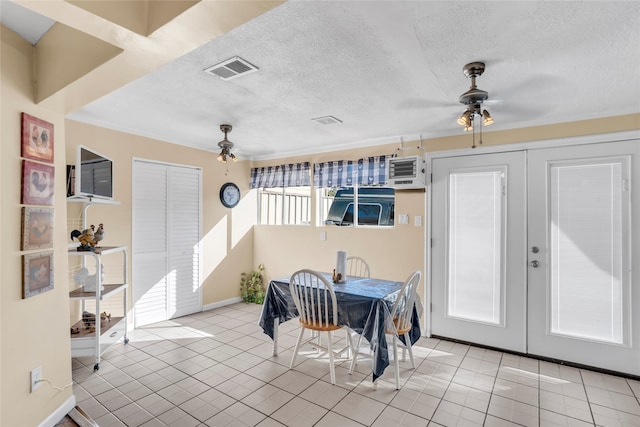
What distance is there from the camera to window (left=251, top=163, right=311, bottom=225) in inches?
192

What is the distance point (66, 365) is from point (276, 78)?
2.46 meters

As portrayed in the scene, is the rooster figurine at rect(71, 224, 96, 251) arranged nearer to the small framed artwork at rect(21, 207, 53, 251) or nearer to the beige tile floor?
the small framed artwork at rect(21, 207, 53, 251)

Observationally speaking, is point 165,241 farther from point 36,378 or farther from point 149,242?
point 36,378

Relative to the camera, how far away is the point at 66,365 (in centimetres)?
227

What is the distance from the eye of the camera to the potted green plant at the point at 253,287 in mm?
5195

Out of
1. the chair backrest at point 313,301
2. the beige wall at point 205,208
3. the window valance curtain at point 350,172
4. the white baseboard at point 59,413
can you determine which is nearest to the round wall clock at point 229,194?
the beige wall at point 205,208

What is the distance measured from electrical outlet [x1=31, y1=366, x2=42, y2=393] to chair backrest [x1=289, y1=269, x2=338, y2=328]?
172 cm

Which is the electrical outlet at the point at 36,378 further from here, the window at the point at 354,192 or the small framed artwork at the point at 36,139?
the window at the point at 354,192

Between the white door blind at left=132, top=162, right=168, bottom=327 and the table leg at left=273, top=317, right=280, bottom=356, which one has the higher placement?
the white door blind at left=132, top=162, right=168, bottom=327

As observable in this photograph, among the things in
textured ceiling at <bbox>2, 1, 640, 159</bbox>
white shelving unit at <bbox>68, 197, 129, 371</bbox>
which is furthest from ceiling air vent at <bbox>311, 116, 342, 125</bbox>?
white shelving unit at <bbox>68, 197, 129, 371</bbox>

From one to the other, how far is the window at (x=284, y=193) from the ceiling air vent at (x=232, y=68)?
2.53 m

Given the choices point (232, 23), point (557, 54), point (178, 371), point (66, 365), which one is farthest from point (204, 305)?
point (557, 54)

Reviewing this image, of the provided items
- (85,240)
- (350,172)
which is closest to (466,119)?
(350,172)

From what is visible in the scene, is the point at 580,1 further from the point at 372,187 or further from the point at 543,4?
the point at 372,187
